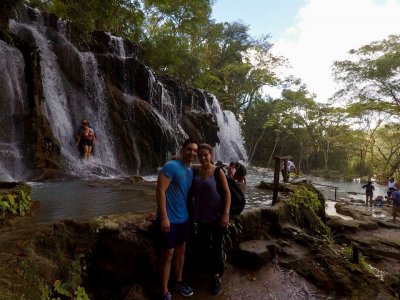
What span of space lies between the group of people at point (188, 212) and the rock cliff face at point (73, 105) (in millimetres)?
7051

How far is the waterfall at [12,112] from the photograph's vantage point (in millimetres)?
9398

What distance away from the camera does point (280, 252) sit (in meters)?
5.59

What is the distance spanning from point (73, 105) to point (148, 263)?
36.8ft

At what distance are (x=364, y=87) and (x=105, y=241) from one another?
988 inches

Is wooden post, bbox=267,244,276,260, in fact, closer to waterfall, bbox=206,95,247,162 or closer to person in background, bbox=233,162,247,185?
person in background, bbox=233,162,247,185

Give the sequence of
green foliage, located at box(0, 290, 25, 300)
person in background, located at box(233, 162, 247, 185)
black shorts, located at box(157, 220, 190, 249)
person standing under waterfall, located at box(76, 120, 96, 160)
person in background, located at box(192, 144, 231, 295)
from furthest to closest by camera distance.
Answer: person standing under waterfall, located at box(76, 120, 96, 160) → person in background, located at box(233, 162, 247, 185) → person in background, located at box(192, 144, 231, 295) → black shorts, located at box(157, 220, 190, 249) → green foliage, located at box(0, 290, 25, 300)

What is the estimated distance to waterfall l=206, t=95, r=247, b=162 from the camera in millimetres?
26250

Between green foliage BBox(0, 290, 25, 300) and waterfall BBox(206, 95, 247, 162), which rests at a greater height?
waterfall BBox(206, 95, 247, 162)

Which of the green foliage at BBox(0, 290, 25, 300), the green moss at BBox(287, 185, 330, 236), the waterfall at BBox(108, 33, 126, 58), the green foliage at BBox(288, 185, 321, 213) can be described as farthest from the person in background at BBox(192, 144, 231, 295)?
the waterfall at BBox(108, 33, 126, 58)

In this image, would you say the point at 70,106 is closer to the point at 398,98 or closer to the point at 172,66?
the point at 172,66

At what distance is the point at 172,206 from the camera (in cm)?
359

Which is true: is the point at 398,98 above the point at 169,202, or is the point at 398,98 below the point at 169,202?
above

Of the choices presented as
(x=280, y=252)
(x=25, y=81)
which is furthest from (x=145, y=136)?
(x=280, y=252)

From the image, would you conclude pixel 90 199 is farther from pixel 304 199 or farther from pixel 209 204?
pixel 304 199
